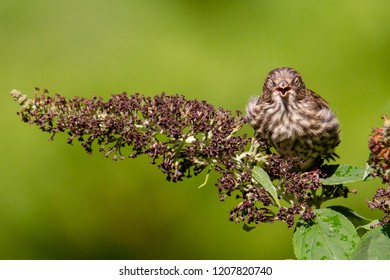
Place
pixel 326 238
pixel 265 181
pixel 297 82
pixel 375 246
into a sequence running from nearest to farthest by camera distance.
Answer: pixel 375 246 < pixel 326 238 < pixel 265 181 < pixel 297 82

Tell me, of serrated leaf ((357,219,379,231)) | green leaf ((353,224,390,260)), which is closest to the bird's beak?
serrated leaf ((357,219,379,231))

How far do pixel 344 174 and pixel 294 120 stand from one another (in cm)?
73

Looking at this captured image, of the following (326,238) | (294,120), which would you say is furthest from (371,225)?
(294,120)

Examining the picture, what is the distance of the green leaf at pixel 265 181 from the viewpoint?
2373 mm

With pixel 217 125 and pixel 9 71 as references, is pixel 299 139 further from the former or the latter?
pixel 9 71

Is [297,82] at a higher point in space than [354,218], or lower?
higher

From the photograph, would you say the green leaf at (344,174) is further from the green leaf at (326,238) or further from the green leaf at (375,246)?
the green leaf at (375,246)

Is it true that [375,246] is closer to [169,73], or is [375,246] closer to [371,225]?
[371,225]

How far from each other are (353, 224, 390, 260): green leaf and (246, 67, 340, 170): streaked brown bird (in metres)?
0.90

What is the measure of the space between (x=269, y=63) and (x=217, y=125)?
132cm

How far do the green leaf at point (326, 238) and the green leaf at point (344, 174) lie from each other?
0.15 metres

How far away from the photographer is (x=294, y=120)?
126 inches
